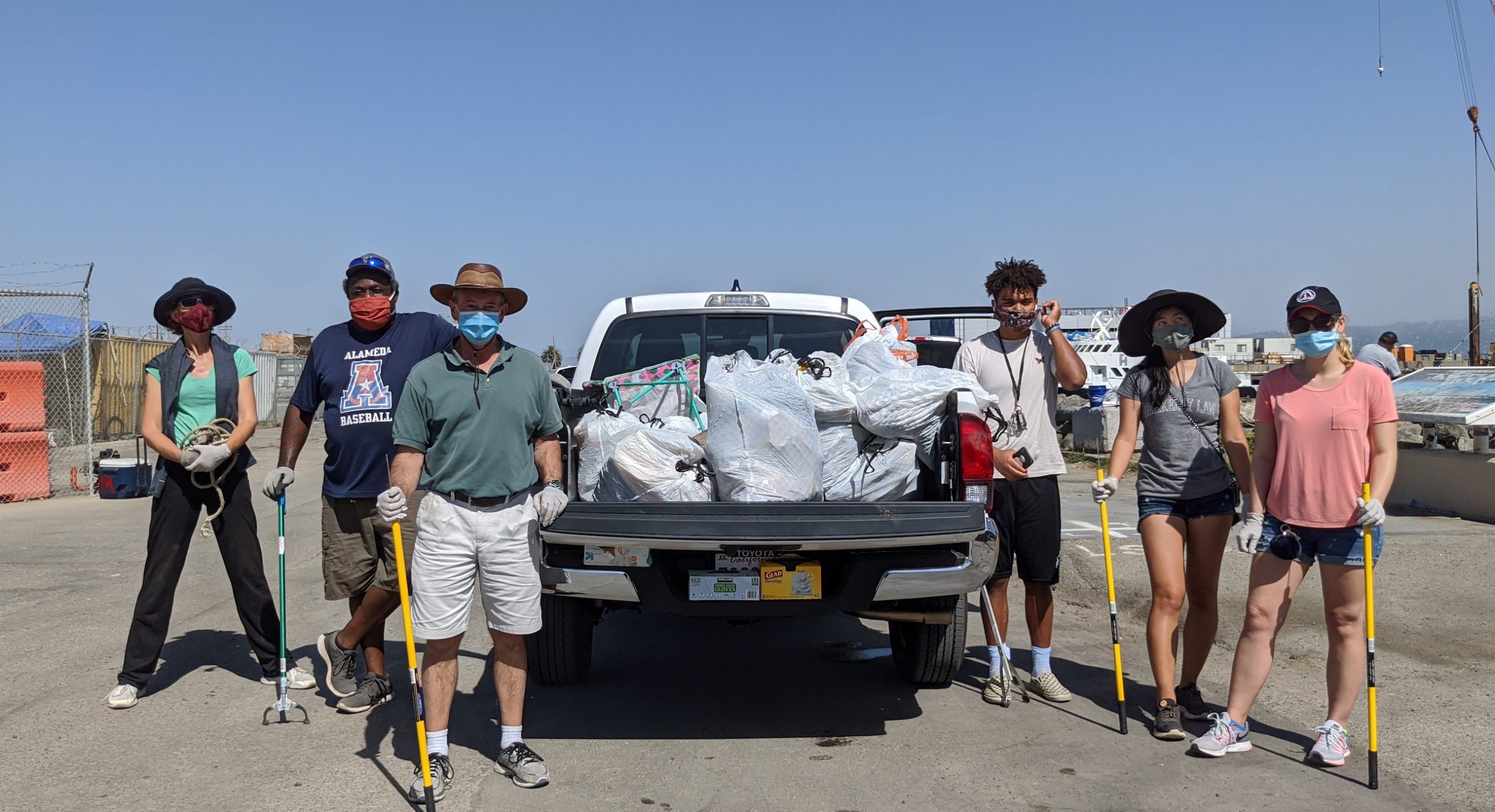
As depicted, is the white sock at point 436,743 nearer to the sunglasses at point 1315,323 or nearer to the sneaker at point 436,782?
the sneaker at point 436,782

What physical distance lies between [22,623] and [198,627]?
107cm

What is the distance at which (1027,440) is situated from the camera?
5477 mm

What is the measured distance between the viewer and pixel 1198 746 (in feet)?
15.3

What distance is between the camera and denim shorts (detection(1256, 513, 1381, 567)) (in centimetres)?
450

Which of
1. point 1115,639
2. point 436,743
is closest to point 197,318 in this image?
point 436,743

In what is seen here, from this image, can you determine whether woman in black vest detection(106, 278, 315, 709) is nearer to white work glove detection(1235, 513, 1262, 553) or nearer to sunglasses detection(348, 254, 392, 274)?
sunglasses detection(348, 254, 392, 274)

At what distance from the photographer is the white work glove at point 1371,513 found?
4.39 metres

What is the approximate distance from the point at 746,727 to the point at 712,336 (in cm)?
228

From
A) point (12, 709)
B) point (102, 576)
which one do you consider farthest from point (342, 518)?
point (102, 576)

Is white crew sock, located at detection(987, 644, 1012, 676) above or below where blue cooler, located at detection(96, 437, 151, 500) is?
below

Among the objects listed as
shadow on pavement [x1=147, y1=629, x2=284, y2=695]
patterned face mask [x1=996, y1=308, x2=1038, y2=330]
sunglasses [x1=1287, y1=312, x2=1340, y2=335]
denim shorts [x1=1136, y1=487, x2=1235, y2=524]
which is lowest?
shadow on pavement [x1=147, y1=629, x2=284, y2=695]

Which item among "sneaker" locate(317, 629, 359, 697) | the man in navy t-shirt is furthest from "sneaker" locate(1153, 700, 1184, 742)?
"sneaker" locate(317, 629, 359, 697)

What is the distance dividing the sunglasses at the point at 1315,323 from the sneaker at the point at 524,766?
3.52 meters

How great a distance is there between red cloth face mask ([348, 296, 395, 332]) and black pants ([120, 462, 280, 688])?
1190mm
